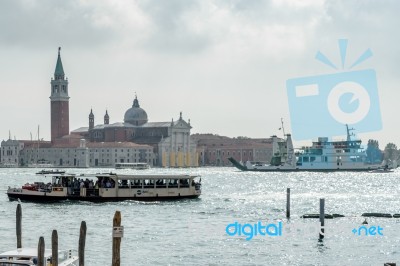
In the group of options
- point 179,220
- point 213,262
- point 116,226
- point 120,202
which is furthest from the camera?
point 120,202

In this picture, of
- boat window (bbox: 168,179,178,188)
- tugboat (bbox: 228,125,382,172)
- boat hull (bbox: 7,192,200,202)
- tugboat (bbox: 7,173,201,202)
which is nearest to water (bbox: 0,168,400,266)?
boat hull (bbox: 7,192,200,202)

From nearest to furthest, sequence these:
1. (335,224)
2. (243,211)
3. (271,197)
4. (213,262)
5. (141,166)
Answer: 1. (213,262)
2. (335,224)
3. (243,211)
4. (271,197)
5. (141,166)

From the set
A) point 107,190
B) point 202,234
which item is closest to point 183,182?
point 107,190

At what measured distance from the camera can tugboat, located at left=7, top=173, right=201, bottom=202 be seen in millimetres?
54281

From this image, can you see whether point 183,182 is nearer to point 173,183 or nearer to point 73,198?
point 173,183

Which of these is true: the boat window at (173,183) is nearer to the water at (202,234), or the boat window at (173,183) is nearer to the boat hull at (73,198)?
the boat hull at (73,198)

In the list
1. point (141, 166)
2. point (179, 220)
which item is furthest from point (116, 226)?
point (141, 166)

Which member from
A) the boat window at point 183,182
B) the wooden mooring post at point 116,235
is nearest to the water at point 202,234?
the boat window at point 183,182

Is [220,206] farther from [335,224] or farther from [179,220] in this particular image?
[335,224]

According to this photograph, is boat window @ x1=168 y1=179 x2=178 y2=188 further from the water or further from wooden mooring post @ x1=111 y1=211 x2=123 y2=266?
wooden mooring post @ x1=111 y1=211 x2=123 y2=266

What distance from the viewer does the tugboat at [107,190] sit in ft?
178

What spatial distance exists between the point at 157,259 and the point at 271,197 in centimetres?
3750

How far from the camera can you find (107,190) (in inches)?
2158

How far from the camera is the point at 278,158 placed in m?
154
